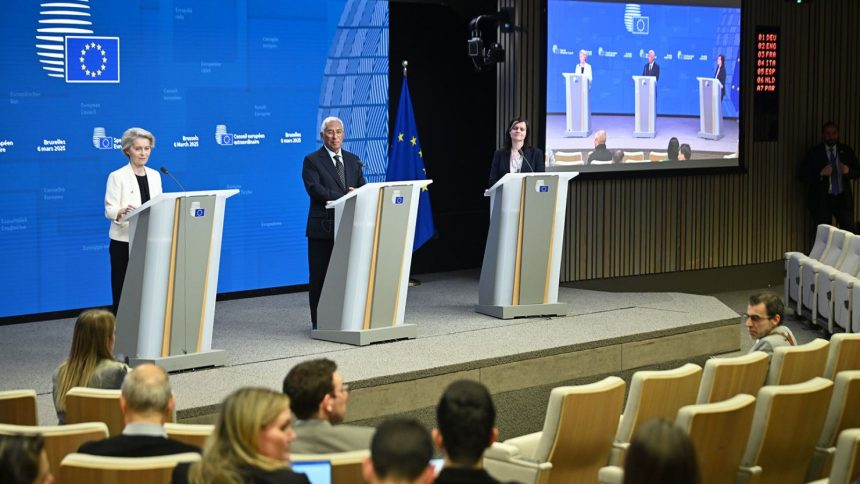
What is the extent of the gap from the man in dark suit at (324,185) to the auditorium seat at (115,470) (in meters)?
4.26

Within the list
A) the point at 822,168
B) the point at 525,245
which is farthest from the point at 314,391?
the point at 822,168

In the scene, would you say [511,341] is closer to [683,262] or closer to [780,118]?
[683,262]

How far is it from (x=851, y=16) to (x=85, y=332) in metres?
10.6

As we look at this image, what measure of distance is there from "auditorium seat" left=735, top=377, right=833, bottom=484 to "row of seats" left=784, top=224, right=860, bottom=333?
4.50 m

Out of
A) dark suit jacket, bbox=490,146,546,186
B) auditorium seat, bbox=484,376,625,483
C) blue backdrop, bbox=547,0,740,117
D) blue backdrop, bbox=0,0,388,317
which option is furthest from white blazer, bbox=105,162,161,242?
blue backdrop, bbox=547,0,740,117

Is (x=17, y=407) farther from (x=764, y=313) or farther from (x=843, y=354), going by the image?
(x=843, y=354)


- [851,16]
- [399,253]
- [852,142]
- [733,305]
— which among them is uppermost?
[851,16]

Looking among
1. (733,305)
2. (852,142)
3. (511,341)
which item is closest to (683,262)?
(733,305)

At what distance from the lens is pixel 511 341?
310 inches

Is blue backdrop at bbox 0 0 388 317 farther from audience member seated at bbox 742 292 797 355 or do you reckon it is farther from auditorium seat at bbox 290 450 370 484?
auditorium seat at bbox 290 450 370 484

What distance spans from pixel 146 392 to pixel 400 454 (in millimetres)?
1200

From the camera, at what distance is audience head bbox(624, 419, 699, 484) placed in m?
2.92

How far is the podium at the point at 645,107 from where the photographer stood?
37.1 ft

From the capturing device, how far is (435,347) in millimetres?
7660
